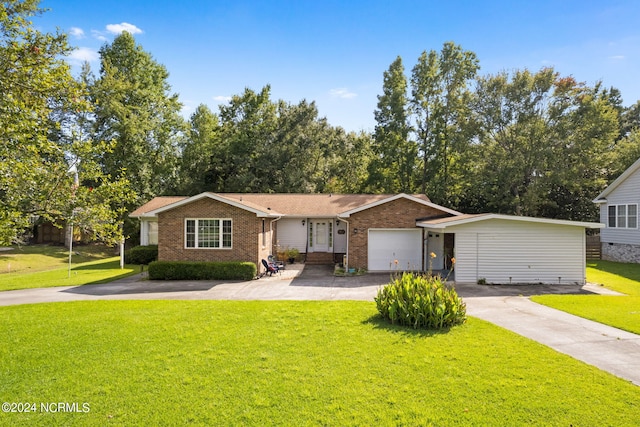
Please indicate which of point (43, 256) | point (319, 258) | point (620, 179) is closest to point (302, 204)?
point (319, 258)

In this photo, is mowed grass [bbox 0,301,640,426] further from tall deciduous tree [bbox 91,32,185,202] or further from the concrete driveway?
tall deciduous tree [bbox 91,32,185,202]

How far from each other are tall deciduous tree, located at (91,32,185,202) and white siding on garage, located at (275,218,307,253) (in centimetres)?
1570

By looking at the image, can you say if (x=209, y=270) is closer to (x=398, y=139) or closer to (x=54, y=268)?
(x=54, y=268)

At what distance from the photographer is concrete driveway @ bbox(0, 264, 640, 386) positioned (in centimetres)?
747

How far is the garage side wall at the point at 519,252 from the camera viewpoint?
15.4 meters

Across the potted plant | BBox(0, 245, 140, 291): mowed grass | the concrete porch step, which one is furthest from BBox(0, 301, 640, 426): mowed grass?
the concrete porch step

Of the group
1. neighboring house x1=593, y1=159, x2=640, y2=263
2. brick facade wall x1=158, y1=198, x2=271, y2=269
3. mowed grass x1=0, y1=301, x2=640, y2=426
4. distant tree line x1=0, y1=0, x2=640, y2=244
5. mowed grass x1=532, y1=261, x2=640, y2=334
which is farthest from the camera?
distant tree line x1=0, y1=0, x2=640, y2=244

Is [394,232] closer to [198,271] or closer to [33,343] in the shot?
[198,271]

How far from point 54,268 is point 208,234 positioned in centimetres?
1296

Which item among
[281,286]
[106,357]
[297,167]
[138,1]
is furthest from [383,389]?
[297,167]

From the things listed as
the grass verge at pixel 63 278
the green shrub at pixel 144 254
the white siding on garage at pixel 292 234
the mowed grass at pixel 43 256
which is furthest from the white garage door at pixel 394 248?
the mowed grass at pixel 43 256

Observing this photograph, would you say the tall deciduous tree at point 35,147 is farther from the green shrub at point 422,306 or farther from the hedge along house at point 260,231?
the hedge along house at point 260,231

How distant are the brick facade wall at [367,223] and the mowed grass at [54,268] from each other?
469 inches

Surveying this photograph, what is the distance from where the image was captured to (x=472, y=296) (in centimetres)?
1301
